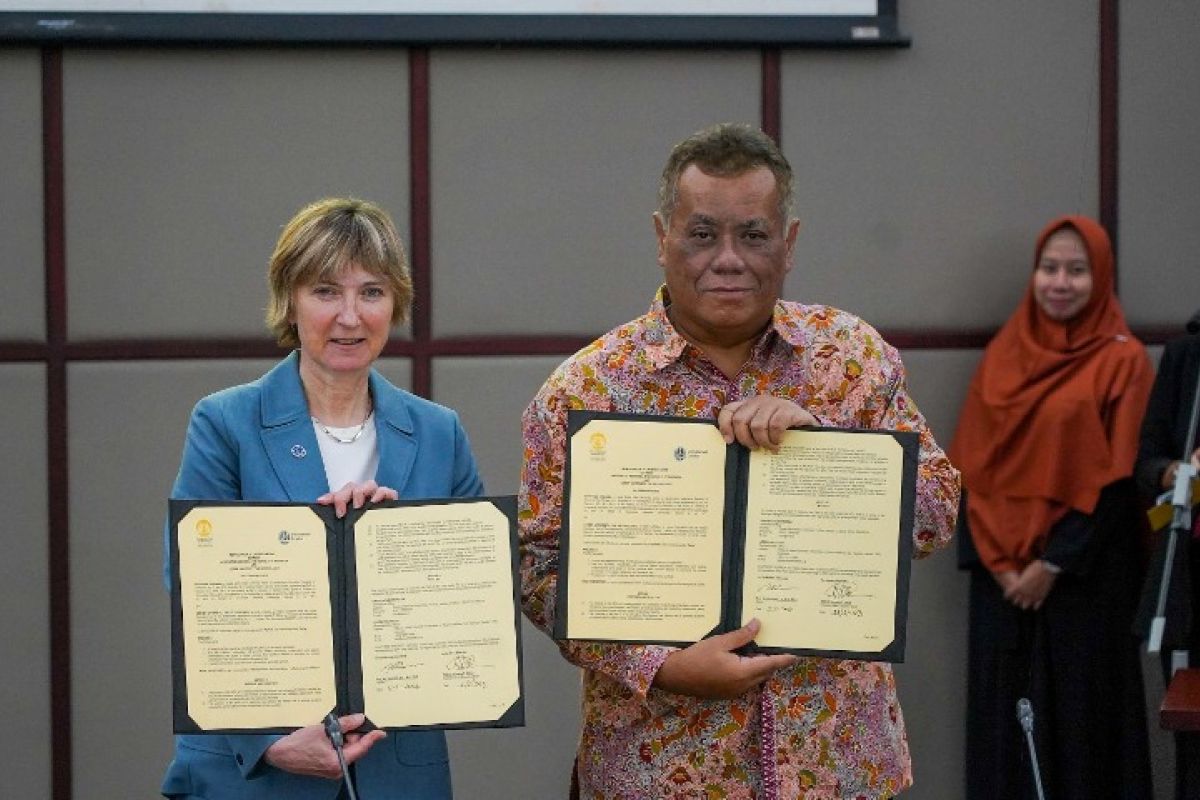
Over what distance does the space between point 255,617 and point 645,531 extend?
1.78ft

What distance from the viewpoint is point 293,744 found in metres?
2.38

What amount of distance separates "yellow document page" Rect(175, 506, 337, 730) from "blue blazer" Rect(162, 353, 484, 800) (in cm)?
11

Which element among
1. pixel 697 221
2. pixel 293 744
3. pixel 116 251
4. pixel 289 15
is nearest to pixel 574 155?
pixel 289 15

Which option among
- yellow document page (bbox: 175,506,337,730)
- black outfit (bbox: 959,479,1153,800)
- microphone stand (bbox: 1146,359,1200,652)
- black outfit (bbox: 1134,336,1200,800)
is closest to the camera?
yellow document page (bbox: 175,506,337,730)

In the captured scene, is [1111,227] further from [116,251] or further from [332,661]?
[332,661]

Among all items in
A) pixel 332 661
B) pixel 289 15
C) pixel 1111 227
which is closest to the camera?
pixel 332 661

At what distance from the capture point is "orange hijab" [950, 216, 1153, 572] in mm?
4824

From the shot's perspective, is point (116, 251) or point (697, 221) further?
point (116, 251)

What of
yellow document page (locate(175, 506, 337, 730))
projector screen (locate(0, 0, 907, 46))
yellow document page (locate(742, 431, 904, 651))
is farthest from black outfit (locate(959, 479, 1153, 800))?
yellow document page (locate(175, 506, 337, 730))

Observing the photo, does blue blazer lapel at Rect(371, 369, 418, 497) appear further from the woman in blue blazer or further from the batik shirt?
the batik shirt

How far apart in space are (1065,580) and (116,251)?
275 cm

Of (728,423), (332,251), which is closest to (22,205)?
(332,251)

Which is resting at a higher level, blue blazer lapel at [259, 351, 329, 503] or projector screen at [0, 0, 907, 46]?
projector screen at [0, 0, 907, 46]

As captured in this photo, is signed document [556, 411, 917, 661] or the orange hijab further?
the orange hijab
